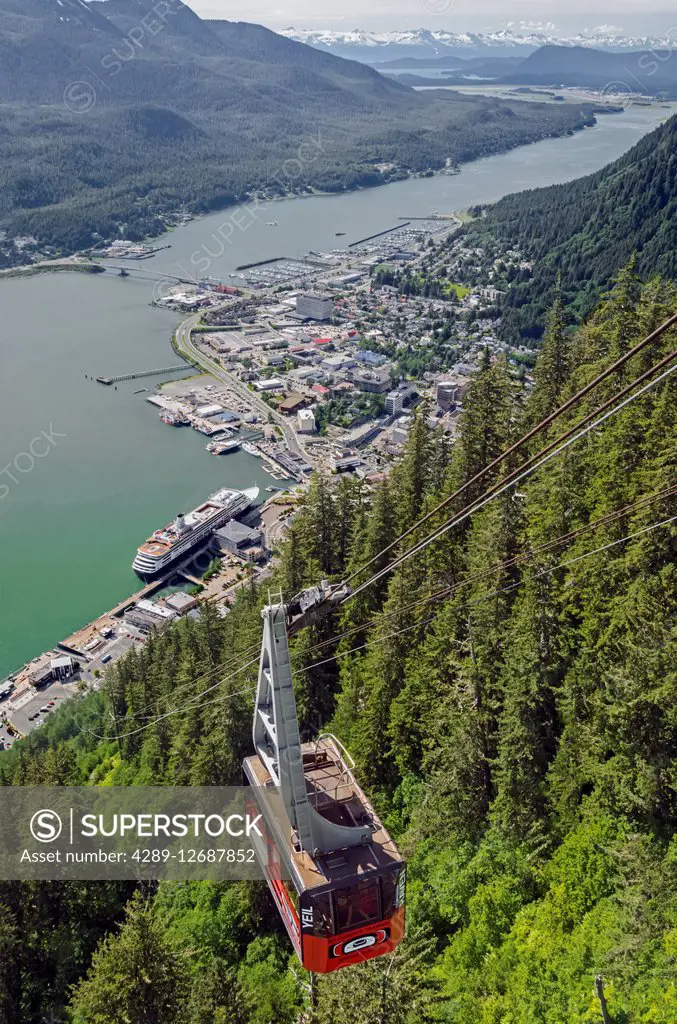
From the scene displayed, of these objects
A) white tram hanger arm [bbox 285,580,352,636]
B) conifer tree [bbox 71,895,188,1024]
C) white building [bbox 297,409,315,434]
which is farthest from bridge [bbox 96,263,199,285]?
white tram hanger arm [bbox 285,580,352,636]

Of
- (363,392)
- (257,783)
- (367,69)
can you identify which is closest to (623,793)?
(257,783)

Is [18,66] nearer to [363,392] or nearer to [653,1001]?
[363,392]

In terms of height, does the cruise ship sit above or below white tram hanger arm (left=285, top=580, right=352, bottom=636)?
below

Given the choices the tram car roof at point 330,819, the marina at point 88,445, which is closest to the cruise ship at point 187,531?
the marina at point 88,445

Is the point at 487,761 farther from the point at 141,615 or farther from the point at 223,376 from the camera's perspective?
the point at 223,376

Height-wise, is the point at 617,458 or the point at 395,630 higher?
the point at 617,458

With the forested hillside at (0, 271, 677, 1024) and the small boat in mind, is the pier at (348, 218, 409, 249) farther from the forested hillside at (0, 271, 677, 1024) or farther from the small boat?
the forested hillside at (0, 271, 677, 1024)
